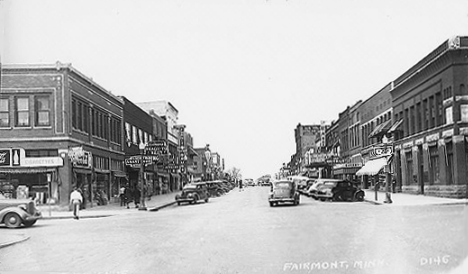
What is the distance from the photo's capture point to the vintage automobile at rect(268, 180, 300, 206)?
15.8 metres

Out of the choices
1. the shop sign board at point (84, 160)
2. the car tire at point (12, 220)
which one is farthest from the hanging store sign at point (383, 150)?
the car tire at point (12, 220)

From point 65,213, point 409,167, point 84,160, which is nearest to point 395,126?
point 409,167

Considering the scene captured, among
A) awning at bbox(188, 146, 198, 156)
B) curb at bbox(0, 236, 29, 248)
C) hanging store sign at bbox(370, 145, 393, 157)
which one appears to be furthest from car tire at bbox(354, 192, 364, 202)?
curb at bbox(0, 236, 29, 248)

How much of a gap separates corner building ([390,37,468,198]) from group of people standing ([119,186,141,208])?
6.75 ft

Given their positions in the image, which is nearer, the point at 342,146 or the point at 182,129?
the point at 182,129

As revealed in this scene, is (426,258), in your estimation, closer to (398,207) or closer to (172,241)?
(398,207)

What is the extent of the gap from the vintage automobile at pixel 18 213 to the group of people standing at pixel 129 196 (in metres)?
0.70

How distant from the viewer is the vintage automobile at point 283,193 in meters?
15.8

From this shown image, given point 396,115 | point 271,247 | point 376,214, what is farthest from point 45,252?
point 396,115

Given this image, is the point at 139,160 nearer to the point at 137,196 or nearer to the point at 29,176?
the point at 137,196

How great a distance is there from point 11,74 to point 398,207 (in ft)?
9.28

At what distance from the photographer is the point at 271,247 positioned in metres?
4.33

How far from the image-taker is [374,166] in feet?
13.8

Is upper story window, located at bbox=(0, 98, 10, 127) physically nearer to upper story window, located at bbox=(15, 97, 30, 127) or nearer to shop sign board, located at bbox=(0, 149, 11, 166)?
upper story window, located at bbox=(15, 97, 30, 127)
